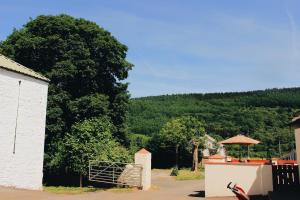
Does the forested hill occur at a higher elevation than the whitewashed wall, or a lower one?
higher

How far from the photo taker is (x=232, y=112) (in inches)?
3728

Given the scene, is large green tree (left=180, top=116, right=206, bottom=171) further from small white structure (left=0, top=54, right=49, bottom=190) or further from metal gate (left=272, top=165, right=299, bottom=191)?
metal gate (left=272, top=165, right=299, bottom=191)

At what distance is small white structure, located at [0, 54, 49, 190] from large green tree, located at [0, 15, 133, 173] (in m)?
2.78

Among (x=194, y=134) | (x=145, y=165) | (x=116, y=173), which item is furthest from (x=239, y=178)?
(x=194, y=134)

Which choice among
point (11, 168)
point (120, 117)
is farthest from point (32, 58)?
point (11, 168)

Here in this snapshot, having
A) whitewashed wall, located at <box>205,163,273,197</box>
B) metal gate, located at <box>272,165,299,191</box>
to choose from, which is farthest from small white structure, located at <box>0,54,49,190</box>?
metal gate, located at <box>272,165,299,191</box>

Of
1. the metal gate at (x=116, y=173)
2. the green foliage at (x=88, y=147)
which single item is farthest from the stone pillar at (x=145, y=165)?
the green foliage at (x=88, y=147)

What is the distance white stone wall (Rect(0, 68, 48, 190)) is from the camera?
22.7 m

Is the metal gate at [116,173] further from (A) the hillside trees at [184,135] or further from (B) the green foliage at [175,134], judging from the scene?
(A) the hillside trees at [184,135]

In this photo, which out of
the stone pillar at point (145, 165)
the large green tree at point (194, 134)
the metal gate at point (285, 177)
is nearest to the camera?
the metal gate at point (285, 177)

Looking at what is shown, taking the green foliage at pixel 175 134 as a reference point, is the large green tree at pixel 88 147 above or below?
below

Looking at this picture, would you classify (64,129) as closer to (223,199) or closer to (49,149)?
(49,149)

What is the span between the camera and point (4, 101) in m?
22.9

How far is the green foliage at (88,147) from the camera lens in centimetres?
2611
